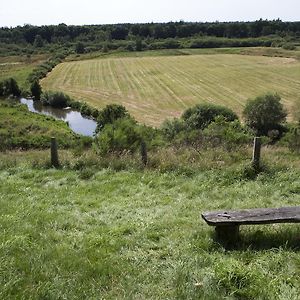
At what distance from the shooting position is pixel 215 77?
82938 mm

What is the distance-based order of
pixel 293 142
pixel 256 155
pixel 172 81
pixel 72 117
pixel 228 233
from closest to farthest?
pixel 228 233, pixel 256 155, pixel 293 142, pixel 72 117, pixel 172 81

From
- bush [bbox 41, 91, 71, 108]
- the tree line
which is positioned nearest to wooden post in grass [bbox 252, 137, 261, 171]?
bush [bbox 41, 91, 71, 108]

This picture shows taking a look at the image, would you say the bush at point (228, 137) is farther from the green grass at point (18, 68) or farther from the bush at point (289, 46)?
the bush at point (289, 46)

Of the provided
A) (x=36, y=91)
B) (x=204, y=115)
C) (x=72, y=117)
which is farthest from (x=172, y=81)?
(x=204, y=115)

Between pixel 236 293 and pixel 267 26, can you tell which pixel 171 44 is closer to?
pixel 267 26

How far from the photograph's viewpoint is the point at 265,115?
4553 cm

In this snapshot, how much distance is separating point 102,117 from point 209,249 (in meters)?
44.2

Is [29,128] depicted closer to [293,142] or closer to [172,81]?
[293,142]

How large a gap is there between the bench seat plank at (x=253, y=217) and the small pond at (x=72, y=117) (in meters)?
Answer: 46.1

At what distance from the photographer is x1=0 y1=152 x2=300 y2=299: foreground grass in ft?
14.0

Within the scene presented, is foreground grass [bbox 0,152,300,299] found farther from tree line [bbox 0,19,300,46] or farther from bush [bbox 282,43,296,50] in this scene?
tree line [bbox 0,19,300,46]

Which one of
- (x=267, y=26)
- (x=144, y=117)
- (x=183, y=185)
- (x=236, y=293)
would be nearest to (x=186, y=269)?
(x=236, y=293)

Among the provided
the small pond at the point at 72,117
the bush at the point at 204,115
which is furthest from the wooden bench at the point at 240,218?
the small pond at the point at 72,117

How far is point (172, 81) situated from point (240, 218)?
7473cm
